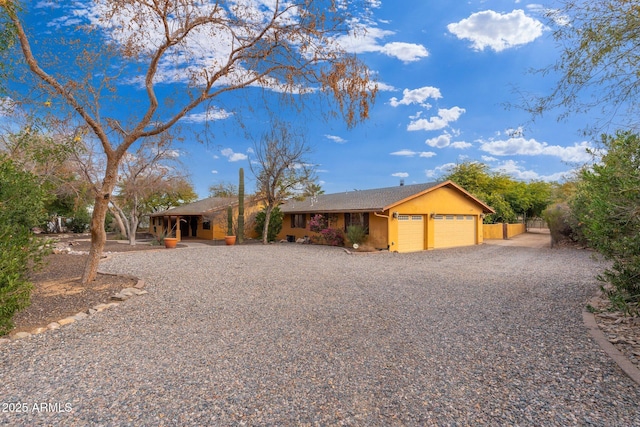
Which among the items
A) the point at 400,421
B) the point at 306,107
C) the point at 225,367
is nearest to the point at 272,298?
the point at 225,367

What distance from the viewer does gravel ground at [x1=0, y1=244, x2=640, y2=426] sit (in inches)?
116

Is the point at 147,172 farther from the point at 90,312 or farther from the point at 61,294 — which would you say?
the point at 90,312

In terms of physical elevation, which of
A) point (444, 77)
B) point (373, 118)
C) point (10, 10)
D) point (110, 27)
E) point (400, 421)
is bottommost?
point (400, 421)

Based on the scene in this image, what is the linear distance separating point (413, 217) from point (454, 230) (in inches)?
146

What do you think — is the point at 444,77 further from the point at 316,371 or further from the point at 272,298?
the point at 316,371

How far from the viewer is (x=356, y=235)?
17406mm

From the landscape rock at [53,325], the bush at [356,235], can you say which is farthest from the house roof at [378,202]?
the landscape rock at [53,325]

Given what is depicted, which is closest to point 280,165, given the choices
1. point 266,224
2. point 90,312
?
point 266,224

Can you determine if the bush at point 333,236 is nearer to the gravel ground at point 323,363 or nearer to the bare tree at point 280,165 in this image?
the bare tree at point 280,165

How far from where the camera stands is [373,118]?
21.6 feet

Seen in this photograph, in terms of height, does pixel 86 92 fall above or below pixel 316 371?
above

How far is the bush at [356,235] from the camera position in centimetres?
1741

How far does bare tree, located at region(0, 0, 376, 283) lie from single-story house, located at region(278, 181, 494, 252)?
9.87 metres

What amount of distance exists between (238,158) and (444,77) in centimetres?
1302
